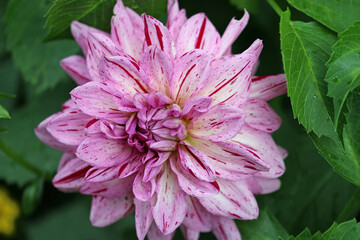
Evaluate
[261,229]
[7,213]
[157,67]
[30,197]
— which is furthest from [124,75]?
[7,213]

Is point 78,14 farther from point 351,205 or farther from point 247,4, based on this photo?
point 351,205

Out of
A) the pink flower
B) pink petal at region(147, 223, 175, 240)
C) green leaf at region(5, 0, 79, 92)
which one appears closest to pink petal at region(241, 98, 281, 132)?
the pink flower

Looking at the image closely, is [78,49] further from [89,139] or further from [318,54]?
[318,54]

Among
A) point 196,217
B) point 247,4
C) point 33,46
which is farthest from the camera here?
point 33,46

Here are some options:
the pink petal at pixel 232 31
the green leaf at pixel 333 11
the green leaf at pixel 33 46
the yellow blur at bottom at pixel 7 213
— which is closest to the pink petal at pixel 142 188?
the pink petal at pixel 232 31

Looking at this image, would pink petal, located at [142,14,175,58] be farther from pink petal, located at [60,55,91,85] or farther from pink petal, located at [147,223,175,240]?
pink petal, located at [147,223,175,240]
